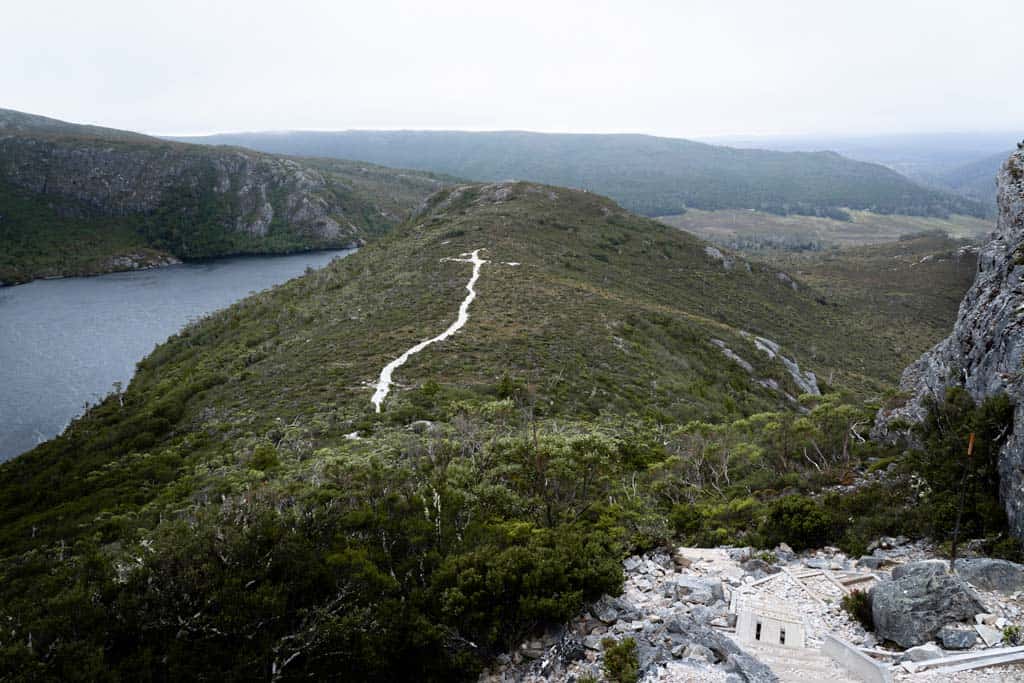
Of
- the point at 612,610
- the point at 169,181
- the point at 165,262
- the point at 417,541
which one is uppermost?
the point at 169,181

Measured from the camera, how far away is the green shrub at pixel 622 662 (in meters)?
8.57

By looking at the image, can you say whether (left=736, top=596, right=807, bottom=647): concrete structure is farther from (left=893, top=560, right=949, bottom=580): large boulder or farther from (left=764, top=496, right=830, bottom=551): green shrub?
(left=764, top=496, right=830, bottom=551): green shrub

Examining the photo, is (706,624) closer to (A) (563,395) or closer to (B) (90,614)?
(B) (90,614)

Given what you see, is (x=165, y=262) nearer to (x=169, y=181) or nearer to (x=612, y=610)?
(x=169, y=181)

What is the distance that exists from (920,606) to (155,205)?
192069 mm

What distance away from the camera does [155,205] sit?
160750mm

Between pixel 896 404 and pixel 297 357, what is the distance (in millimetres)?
33089

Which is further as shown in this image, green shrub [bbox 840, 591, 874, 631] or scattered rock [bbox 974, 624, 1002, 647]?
green shrub [bbox 840, 591, 874, 631]

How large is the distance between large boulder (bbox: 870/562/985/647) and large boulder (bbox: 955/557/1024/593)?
445 millimetres

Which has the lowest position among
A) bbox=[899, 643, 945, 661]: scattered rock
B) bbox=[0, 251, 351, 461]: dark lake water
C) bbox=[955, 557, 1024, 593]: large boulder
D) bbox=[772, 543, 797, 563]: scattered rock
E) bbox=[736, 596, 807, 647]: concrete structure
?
bbox=[0, 251, 351, 461]: dark lake water

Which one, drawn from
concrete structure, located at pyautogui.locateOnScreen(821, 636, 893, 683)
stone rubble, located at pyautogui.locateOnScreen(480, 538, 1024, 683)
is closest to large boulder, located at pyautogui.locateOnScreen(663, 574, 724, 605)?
stone rubble, located at pyautogui.locateOnScreen(480, 538, 1024, 683)

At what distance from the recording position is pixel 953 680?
7590 mm

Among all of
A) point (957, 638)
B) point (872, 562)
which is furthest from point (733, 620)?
point (872, 562)

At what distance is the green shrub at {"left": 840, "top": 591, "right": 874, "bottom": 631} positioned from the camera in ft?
30.3
